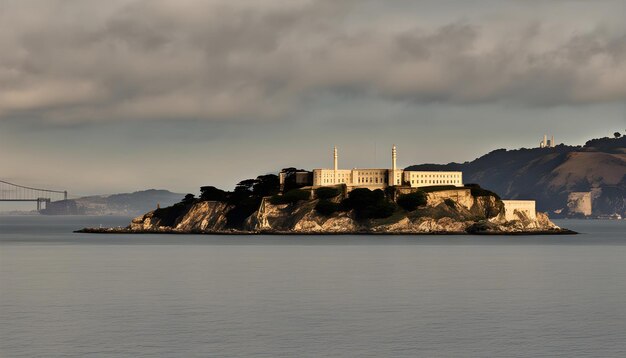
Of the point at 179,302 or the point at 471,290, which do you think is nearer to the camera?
the point at 179,302

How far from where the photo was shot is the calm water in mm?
44312

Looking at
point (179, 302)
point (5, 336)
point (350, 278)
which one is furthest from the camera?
point (350, 278)

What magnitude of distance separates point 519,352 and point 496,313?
14.6 metres

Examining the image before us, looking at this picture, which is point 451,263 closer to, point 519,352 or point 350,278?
point 350,278

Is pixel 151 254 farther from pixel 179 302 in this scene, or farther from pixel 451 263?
pixel 179 302

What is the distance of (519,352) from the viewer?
42688 millimetres

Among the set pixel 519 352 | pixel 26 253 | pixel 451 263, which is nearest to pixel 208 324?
pixel 519 352

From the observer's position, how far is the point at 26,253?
135 metres

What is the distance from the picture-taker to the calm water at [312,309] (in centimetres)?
4431

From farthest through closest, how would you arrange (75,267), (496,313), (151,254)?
(151,254)
(75,267)
(496,313)

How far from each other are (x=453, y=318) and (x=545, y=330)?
656 centimetres

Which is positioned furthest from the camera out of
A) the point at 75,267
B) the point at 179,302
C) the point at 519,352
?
the point at 75,267

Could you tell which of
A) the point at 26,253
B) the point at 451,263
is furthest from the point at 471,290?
the point at 26,253

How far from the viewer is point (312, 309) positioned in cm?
5956
